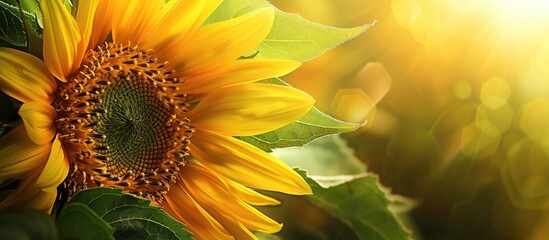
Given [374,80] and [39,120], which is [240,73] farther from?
[374,80]

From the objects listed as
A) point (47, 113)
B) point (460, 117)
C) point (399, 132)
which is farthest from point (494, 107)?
point (47, 113)

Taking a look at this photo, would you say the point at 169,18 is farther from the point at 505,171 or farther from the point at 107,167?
the point at 505,171

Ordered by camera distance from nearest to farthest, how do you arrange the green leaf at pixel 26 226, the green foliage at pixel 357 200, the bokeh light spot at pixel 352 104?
the green leaf at pixel 26 226 → the green foliage at pixel 357 200 → the bokeh light spot at pixel 352 104

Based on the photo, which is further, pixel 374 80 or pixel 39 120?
pixel 374 80

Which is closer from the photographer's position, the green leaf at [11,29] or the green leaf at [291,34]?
the green leaf at [11,29]

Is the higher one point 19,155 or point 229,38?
point 229,38

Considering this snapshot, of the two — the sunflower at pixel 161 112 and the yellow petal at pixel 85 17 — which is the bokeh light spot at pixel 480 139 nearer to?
the sunflower at pixel 161 112

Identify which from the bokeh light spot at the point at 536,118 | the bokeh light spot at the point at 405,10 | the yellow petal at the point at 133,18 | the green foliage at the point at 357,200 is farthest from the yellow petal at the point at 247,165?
the bokeh light spot at the point at 536,118

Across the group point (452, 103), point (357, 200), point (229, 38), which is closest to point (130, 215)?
point (229, 38)
